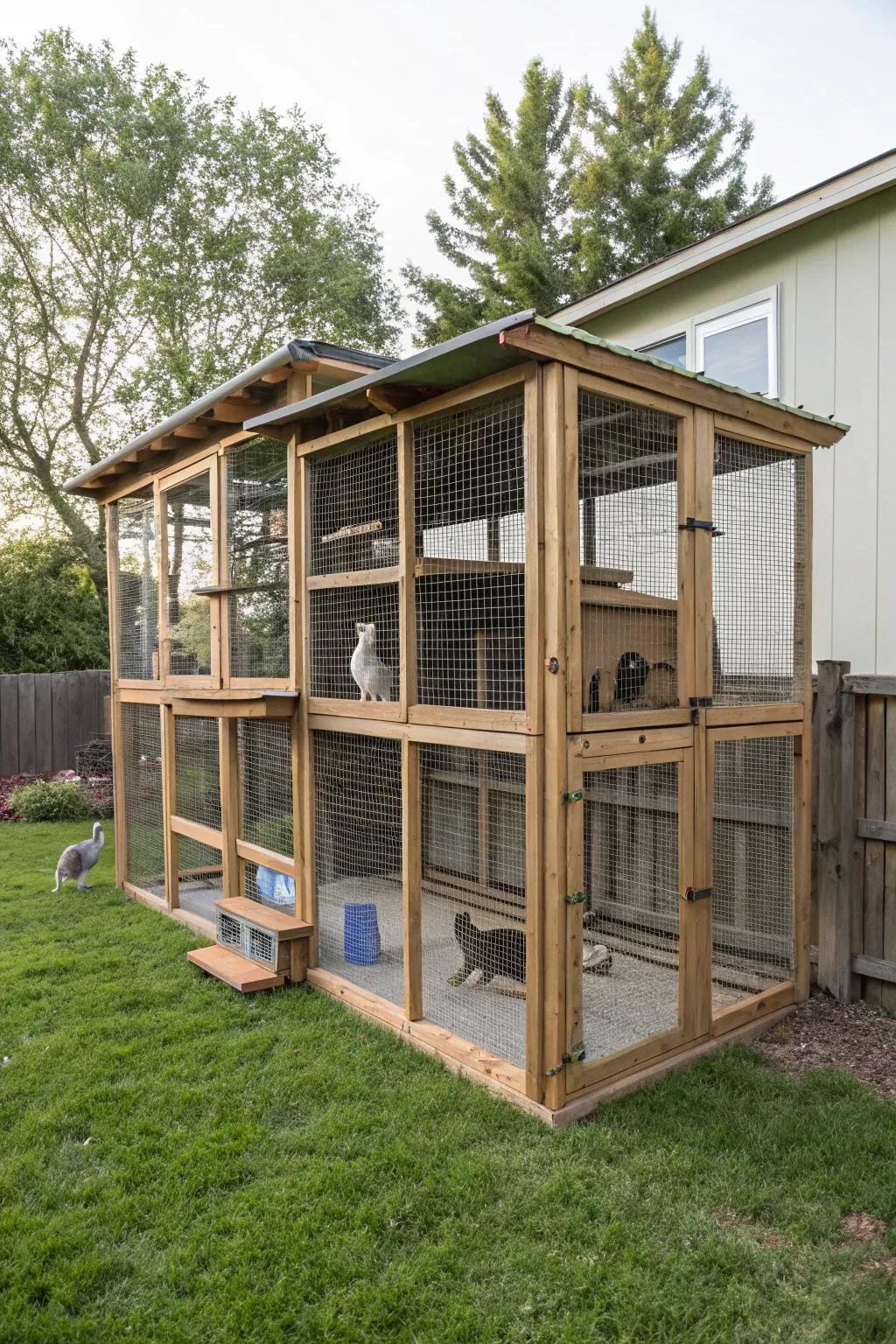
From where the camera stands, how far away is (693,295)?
20.2 ft

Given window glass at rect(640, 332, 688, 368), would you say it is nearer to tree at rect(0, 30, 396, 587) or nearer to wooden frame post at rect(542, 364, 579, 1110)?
wooden frame post at rect(542, 364, 579, 1110)

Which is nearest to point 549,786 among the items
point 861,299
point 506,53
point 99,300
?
point 861,299

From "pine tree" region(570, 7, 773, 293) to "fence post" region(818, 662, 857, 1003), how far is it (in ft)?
44.3

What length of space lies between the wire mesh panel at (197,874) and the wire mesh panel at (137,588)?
1265 mm

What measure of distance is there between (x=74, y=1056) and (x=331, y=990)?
118 centimetres

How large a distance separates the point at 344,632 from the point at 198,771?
6.02 feet

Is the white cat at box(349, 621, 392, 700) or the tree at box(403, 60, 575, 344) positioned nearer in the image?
the white cat at box(349, 621, 392, 700)

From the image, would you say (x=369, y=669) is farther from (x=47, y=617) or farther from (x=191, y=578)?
(x=47, y=617)

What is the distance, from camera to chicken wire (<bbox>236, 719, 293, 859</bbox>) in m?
4.83

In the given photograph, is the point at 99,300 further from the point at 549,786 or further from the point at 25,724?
the point at 549,786

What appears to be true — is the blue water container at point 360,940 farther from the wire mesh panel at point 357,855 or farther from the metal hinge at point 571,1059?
the metal hinge at point 571,1059

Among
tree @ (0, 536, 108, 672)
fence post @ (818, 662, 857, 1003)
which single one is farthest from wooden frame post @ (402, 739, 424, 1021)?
tree @ (0, 536, 108, 672)

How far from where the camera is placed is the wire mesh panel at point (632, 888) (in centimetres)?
421

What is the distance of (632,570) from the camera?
388 centimetres
